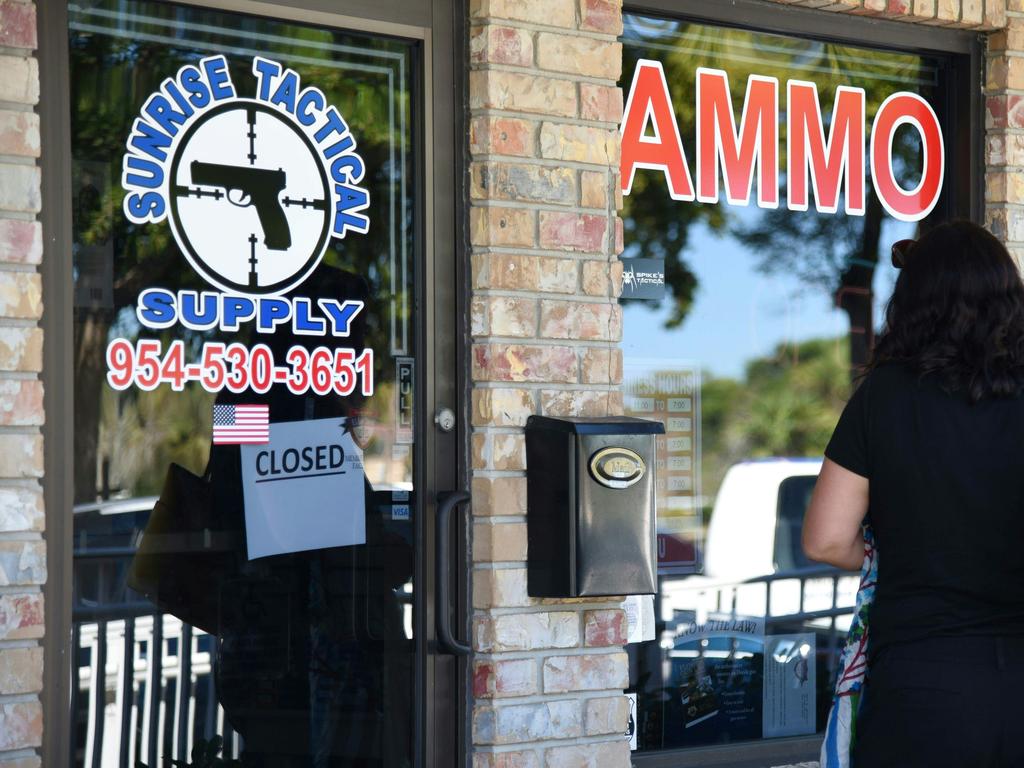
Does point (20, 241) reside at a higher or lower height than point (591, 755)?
higher

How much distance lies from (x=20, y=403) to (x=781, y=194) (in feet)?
8.00

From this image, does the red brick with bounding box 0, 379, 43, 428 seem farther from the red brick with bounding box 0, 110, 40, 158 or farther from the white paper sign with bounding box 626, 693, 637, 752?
the white paper sign with bounding box 626, 693, 637, 752

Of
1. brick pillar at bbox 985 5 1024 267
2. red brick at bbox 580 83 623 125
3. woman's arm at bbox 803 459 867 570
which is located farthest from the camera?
brick pillar at bbox 985 5 1024 267

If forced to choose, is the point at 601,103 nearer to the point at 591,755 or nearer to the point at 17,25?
the point at 17,25

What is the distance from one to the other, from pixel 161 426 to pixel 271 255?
1.69 ft

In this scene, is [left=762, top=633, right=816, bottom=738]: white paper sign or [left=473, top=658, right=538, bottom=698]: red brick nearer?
[left=473, top=658, right=538, bottom=698]: red brick

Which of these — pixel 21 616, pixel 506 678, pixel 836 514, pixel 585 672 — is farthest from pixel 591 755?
pixel 21 616

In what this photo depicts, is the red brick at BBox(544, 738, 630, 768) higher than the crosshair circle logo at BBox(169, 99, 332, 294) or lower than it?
lower

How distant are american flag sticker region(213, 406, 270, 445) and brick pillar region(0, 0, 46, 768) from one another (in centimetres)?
44

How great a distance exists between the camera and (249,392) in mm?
3285

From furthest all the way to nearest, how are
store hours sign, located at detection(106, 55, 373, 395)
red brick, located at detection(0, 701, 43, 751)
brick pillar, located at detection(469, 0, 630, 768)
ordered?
brick pillar, located at detection(469, 0, 630, 768)
store hours sign, located at detection(106, 55, 373, 395)
red brick, located at detection(0, 701, 43, 751)

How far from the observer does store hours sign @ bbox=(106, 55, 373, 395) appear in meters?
3.20

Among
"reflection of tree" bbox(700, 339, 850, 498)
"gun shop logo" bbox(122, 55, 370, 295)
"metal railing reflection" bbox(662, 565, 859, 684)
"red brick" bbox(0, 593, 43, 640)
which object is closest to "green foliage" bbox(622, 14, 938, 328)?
"reflection of tree" bbox(700, 339, 850, 498)

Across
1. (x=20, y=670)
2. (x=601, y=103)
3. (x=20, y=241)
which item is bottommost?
(x=20, y=670)
